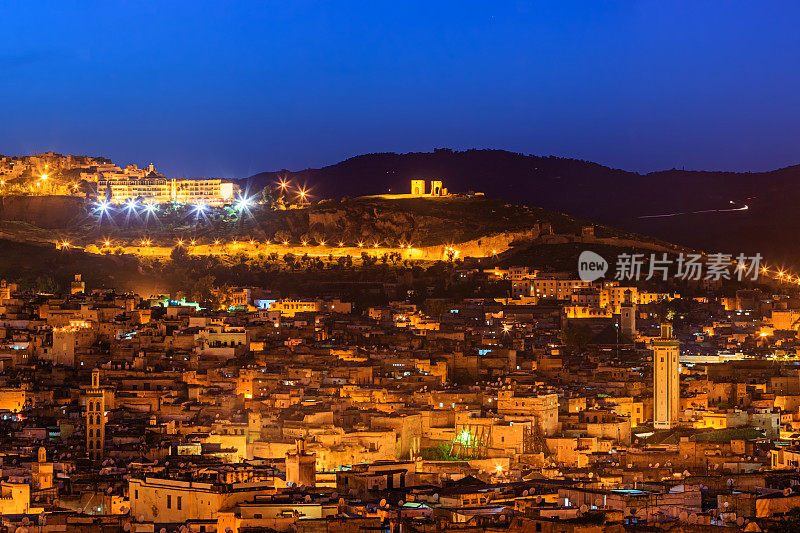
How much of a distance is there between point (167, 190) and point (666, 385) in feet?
171

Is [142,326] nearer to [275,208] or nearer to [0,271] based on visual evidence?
[0,271]

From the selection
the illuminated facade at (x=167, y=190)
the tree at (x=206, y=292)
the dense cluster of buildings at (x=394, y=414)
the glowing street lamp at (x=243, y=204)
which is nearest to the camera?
the dense cluster of buildings at (x=394, y=414)

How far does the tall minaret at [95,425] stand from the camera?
1190 inches

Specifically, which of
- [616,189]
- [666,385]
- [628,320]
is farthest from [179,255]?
[616,189]

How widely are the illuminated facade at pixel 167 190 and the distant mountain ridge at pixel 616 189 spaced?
1340cm

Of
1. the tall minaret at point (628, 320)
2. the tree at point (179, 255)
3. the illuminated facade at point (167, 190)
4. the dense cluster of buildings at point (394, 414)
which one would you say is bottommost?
the dense cluster of buildings at point (394, 414)

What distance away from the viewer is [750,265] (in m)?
73.3

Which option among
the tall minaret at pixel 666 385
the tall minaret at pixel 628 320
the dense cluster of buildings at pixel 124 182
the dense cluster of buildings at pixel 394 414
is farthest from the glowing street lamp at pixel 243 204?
the tall minaret at pixel 666 385

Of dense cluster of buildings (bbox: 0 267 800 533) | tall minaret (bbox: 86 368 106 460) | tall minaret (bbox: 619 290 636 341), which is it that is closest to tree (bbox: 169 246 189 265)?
dense cluster of buildings (bbox: 0 267 800 533)

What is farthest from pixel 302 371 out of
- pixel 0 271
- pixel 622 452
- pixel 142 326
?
pixel 0 271

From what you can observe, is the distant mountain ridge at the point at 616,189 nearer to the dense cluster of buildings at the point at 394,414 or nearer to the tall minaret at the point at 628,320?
the tall minaret at the point at 628,320

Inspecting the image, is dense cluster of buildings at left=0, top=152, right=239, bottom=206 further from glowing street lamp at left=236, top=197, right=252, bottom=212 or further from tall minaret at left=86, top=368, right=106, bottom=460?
tall minaret at left=86, top=368, right=106, bottom=460

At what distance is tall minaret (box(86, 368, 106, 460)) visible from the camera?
30219 mm

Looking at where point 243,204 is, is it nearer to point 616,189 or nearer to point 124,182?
point 124,182
